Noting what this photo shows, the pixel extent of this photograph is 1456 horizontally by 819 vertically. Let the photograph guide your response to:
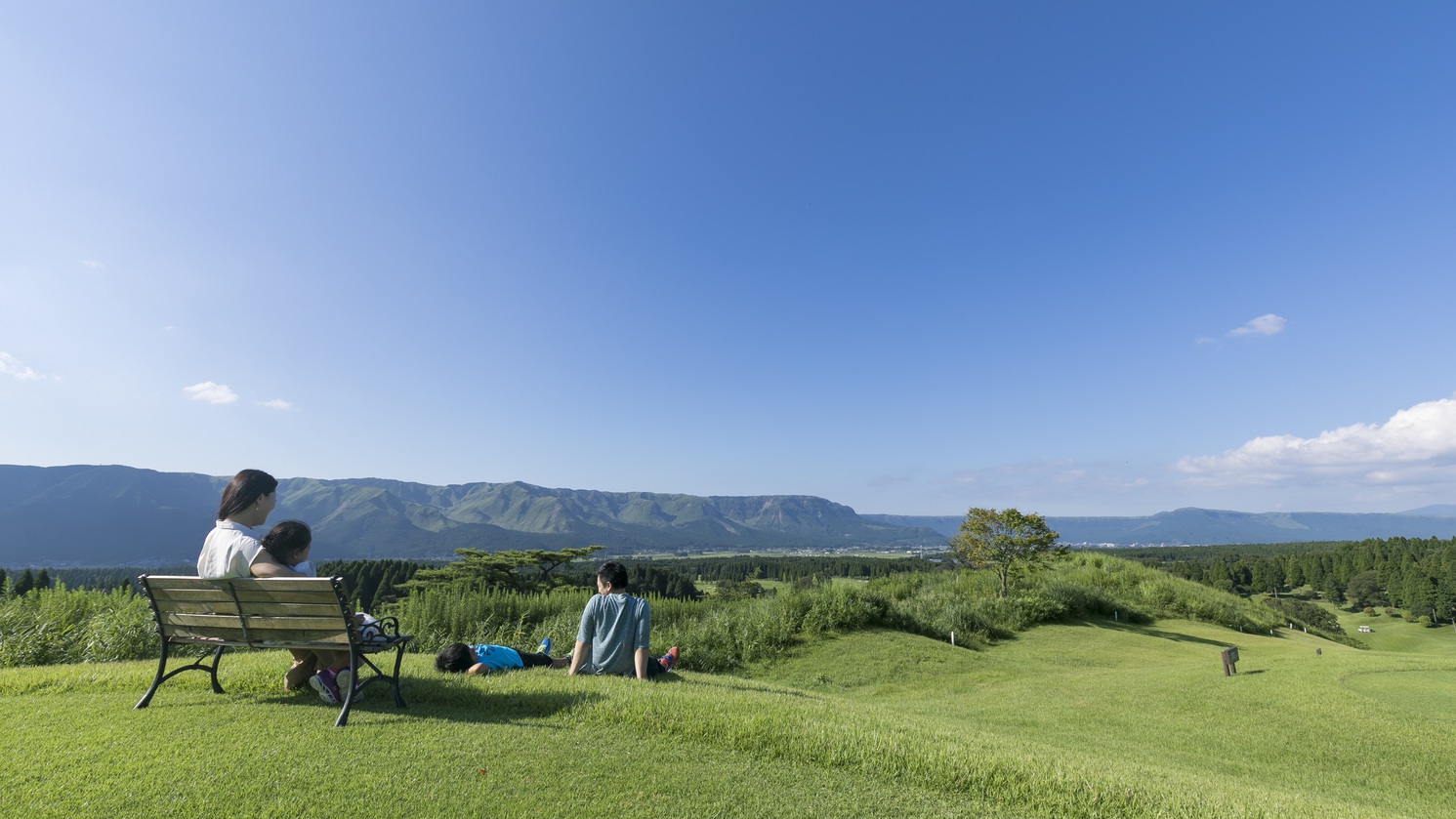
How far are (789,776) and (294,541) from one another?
13.8 feet

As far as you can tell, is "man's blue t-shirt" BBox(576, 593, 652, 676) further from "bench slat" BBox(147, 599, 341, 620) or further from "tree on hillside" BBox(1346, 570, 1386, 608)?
"tree on hillside" BBox(1346, 570, 1386, 608)

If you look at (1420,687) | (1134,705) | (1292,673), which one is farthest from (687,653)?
(1420,687)

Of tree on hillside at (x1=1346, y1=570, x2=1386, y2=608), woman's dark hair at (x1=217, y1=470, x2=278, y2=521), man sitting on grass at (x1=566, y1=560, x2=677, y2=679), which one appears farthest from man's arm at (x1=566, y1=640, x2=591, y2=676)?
tree on hillside at (x1=1346, y1=570, x2=1386, y2=608)

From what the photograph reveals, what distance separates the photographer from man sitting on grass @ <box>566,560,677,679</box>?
5875mm

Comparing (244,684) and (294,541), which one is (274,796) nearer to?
(294,541)

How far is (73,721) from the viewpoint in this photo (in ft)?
12.4

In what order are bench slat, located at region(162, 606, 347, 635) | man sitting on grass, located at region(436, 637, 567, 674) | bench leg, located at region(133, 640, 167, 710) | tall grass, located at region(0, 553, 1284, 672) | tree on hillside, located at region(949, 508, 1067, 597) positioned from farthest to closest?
tree on hillside, located at region(949, 508, 1067, 597) → tall grass, located at region(0, 553, 1284, 672) → man sitting on grass, located at region(436, 637, 567, 674) → bench leg, located at region(133, 640, 167, 710) → bench slat, located at region(162, 606, 347, 635)

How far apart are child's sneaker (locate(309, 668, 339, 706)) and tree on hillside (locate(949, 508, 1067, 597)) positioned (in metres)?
19.1

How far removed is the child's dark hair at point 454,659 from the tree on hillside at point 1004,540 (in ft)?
58.1

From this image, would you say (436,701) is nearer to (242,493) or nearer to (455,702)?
(455,702)

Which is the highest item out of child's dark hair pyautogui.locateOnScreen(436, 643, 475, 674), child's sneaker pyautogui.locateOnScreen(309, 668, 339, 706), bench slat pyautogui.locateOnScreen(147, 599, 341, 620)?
bench slat pyautogui.locateOnScreen(147, 599, 341, 620)

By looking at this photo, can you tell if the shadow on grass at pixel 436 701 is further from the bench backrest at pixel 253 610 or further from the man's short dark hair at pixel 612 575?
the man's short dark hair at pixel 612 575

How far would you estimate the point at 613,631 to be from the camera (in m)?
5.89

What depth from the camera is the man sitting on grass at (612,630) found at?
5.88m
